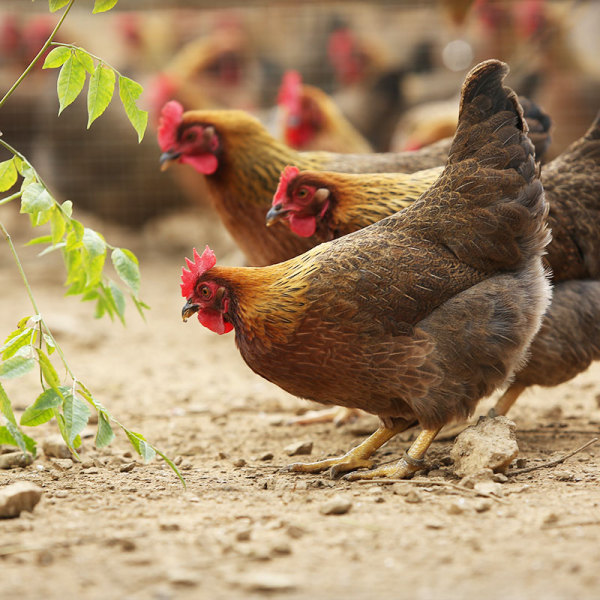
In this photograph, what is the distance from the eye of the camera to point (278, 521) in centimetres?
255

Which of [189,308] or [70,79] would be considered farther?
[189,308]

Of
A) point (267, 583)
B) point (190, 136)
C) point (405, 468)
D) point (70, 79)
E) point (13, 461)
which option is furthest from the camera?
point (190, 136)

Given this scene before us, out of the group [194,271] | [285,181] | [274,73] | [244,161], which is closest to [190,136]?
[244,161]

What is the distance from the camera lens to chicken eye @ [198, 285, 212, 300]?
324cm

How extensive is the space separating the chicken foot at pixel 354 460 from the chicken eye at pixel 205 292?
31.6 inches

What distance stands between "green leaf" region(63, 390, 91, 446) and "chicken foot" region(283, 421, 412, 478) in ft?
3.23

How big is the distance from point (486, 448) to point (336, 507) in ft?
2.62

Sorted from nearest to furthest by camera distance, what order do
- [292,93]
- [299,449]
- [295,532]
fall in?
[295,532], [299,449], [292,93]

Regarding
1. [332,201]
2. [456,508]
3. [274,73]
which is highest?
[274,73]

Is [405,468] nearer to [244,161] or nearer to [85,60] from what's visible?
[85,60]

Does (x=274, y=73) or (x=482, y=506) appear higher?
(x=274, y=73)

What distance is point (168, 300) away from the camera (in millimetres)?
7828

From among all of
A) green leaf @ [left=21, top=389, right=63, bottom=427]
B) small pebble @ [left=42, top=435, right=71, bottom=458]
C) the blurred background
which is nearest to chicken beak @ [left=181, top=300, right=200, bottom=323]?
green leaf @ [left=21, top=389, right=63, bottom=427]

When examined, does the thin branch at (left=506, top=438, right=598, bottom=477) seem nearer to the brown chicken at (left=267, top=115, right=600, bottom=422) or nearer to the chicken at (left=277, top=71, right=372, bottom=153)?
the brown chicken at (left=267, top=115, right=600, bottom=422)
